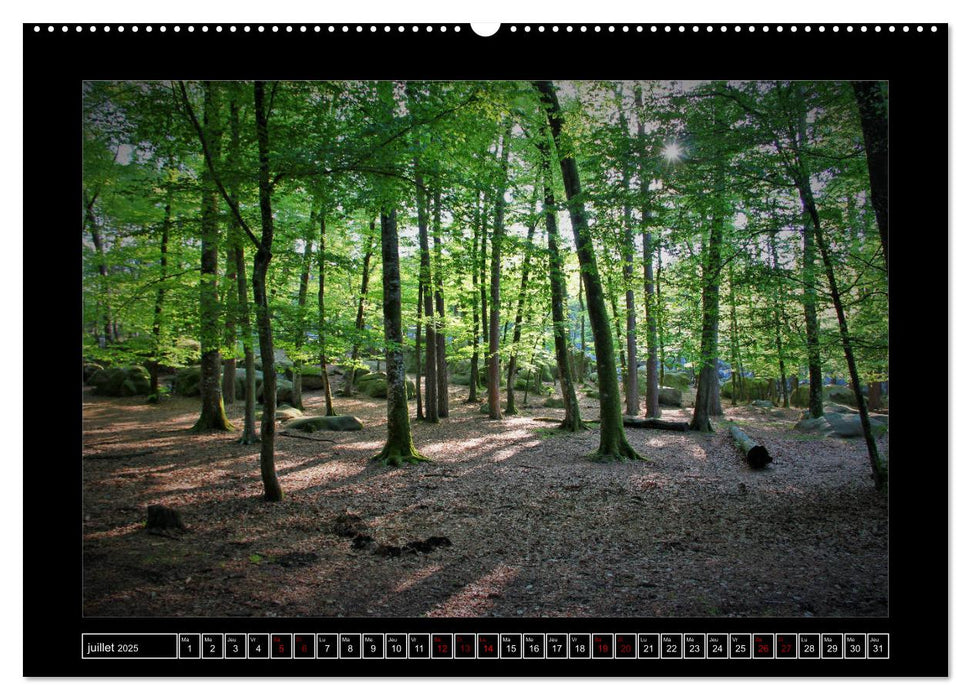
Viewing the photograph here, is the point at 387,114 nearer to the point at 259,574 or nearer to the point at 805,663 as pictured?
the point at 259,574

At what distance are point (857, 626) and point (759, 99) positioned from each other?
145 inches

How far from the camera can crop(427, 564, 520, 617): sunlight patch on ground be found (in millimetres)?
2854

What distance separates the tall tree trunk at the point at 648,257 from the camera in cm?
477

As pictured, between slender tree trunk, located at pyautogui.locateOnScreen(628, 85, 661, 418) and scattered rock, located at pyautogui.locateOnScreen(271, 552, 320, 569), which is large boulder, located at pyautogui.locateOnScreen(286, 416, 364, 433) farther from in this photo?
slender tree trunk, located at pyautogui.locateOnScreen(628, 85, 661, 418)

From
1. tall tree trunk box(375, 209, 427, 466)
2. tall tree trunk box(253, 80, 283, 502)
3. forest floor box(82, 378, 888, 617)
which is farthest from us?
tall tree trunk box(375, 209, 427, 466)

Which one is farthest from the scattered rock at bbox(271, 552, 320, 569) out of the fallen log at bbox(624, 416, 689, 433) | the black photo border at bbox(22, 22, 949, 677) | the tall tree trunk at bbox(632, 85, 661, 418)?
the fallen log at bbox(624, 416, 689, 433)

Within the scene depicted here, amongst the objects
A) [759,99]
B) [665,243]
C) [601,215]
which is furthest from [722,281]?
[759,99]

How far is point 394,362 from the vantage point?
26.8 ft

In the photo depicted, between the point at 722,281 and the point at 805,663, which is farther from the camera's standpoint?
the point at 722,281

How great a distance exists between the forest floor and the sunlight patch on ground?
0.02m

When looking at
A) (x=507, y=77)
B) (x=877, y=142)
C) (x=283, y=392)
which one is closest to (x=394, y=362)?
(x=507, y=77)

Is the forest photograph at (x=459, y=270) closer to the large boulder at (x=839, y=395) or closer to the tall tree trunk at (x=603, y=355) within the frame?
the tall tree trunk at (x=603, y=355)

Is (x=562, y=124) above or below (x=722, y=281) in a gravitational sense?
above
